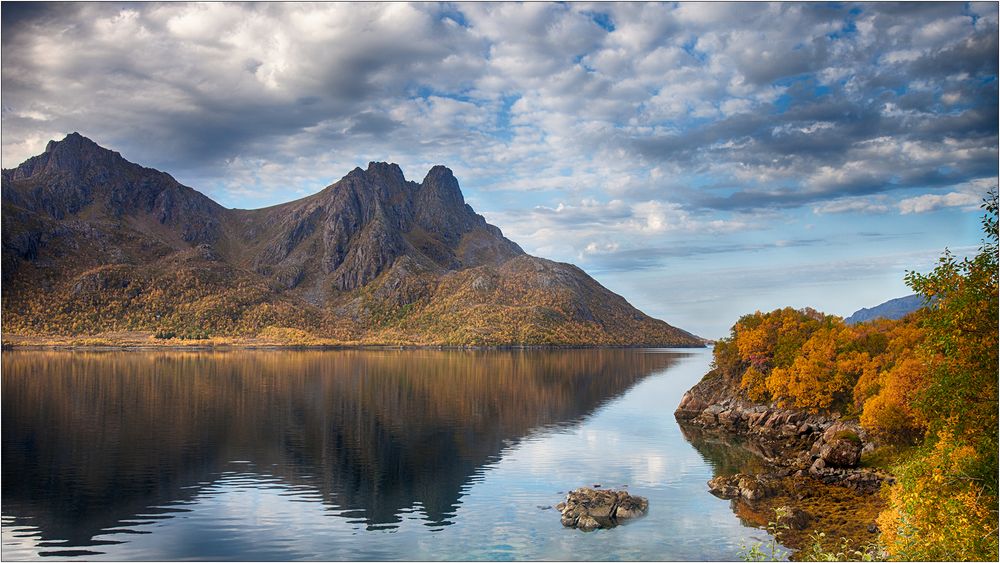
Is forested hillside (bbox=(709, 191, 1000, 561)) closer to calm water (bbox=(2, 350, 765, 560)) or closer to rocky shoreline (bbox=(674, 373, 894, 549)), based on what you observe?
rocky shoreline (bbox=(674, 373, 894, 549))

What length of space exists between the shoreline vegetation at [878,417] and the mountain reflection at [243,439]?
101 ft

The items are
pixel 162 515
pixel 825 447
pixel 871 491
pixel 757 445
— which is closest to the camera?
pixel 162 515

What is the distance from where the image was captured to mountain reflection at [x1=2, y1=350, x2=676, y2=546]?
6272cm

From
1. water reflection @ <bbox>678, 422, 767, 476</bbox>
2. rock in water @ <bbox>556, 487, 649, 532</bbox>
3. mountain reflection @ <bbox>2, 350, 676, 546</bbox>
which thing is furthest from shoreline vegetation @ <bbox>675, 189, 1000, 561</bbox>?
mountain reflection @ <bbox>2, 350, 676, 546</bbox>

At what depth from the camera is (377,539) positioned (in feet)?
174

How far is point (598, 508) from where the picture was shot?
190 ft

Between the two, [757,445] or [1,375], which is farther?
[1,375]

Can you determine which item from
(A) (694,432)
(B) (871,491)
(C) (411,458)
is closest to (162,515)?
(C) (411,458)

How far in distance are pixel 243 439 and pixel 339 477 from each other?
28.5 metres

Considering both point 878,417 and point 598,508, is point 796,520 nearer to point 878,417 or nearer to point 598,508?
point 598,508

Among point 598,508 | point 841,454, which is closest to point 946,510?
point 598,508

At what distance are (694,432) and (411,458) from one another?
5184 centimetres

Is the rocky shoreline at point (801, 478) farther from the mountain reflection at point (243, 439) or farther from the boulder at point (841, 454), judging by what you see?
the mountain reflection at point (243, 439)

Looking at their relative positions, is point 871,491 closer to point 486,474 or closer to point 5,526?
point 486,474
